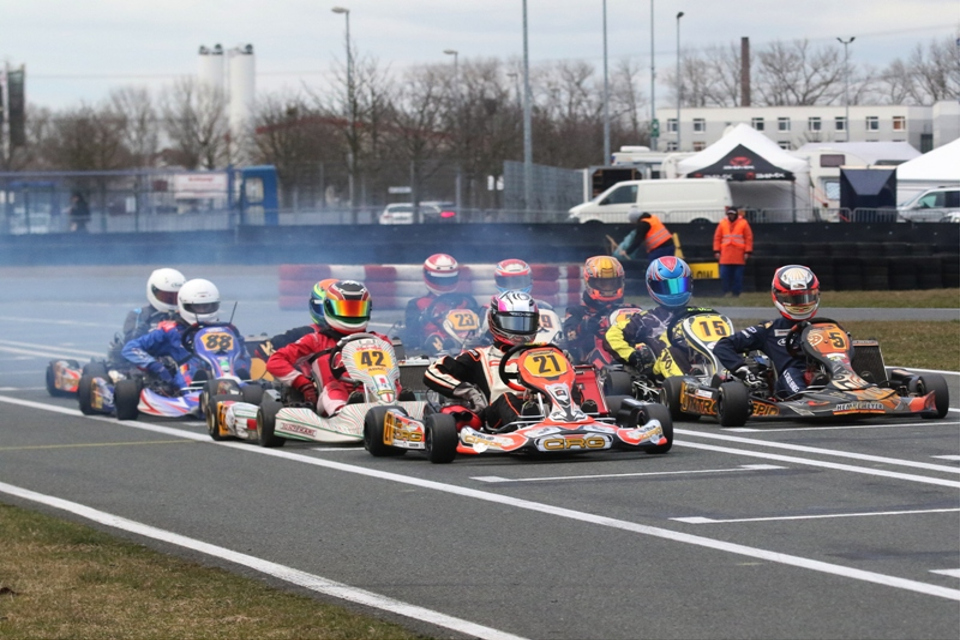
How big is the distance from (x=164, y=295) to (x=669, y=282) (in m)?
4.58

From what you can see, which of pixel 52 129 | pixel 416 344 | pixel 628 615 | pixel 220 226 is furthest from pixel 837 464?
pixel 52 129

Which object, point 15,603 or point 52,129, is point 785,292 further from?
point 52,129

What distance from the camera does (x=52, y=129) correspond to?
7550 cm

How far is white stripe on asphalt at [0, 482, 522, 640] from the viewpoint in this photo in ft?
18.2

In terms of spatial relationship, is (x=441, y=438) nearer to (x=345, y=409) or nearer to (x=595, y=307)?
(x=345, y=409)

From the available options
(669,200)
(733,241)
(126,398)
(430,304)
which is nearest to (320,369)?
(126,398)

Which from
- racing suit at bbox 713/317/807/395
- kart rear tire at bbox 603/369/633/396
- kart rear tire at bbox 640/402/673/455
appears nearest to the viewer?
kart rear tire at bbox 640/402/673/455

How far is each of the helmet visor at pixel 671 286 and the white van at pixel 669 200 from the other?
20.6 meters

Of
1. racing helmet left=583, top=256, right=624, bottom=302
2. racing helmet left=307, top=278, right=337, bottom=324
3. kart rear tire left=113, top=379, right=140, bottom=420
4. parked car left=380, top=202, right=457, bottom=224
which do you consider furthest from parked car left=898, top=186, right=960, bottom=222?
racing helmet left=307, top=278, right=337, bottom=324

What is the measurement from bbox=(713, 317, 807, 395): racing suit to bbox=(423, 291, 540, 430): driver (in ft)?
7.13

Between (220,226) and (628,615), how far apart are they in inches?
1322

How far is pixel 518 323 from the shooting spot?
10266 mm

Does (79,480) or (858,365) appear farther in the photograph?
(858,365)

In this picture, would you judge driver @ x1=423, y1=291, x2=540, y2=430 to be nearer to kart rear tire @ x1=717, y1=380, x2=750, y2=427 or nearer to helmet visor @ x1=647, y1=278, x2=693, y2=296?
kart rear tire @ x1=717, y1=380, x2=750, y2=427
